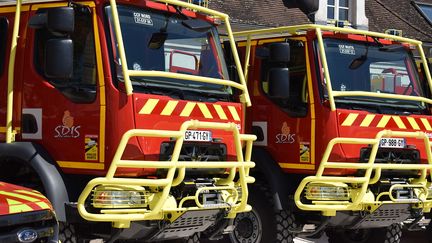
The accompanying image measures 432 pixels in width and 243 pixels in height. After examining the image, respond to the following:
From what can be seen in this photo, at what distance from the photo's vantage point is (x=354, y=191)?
860 centimetres

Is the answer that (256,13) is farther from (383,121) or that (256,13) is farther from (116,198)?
(116,198)

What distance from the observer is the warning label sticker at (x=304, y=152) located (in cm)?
888

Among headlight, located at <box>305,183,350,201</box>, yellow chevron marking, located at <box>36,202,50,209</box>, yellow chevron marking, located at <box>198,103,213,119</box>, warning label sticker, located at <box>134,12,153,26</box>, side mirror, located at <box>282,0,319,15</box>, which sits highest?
side mirror, located at <box>282,0,319,15</box>

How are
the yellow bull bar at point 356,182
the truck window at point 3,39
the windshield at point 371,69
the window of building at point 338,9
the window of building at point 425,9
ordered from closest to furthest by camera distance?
the truck window at point 3,39
the yellow bull bar at point 356,182
the windshield at point 371,69
the window of building at point 338,9
the window of building at point 425,9

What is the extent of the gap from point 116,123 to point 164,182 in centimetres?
67

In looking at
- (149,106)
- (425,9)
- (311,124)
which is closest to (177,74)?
(149,106)

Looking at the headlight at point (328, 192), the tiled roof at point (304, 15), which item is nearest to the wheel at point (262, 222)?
the headlight at point (328, 192)

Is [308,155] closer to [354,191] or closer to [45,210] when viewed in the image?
[354,191]

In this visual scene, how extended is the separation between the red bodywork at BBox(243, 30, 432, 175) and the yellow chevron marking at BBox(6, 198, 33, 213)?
4.45 meters

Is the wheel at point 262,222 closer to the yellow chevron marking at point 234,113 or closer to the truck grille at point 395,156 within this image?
the truck grille at point 395,156

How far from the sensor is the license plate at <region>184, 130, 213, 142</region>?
7242 mm

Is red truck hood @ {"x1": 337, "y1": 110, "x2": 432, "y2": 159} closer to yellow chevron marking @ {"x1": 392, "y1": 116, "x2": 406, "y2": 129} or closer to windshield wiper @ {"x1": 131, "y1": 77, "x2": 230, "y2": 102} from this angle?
yellow chevron marking @ {"x1": 392, "y1": 116, "x2": 406, "y2": 129}

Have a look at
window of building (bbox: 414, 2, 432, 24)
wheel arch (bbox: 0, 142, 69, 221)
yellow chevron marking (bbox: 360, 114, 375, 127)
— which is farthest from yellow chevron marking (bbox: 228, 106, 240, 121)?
window of building (bbox: 414, 2, 432, 24)

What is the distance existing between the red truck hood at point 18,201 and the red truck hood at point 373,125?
429cm
